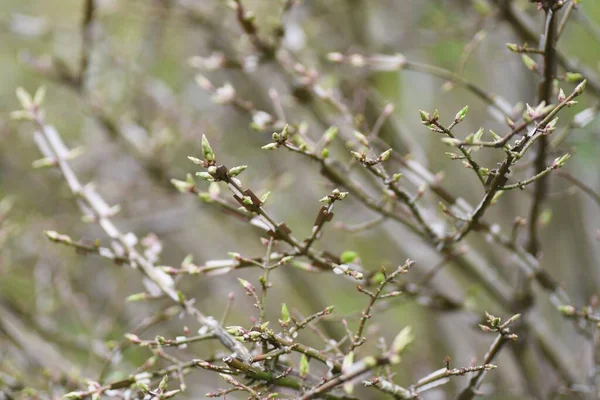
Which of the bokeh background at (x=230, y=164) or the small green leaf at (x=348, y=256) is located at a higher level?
the bokeh background at (x=230, y=164)

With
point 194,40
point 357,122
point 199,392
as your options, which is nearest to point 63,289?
point 199,392

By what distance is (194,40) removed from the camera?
16.9 ft

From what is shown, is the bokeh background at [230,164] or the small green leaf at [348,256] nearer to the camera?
the small green leaf at [348,256]

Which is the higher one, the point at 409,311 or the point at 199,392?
the point at 409,311

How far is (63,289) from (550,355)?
279cm

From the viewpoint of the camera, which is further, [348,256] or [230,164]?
[230,164]

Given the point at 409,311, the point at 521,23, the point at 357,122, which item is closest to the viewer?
the point at 357,122

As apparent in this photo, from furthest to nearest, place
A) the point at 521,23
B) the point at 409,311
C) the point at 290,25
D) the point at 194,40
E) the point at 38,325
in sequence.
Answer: the point at 409,311, the point at 194,40, the point at 290,25, the point at 38,325, the point at 521,23

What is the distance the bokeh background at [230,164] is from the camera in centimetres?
318

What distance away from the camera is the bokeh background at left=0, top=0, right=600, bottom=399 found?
3.18 metres

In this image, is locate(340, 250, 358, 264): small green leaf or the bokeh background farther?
the bokeh background

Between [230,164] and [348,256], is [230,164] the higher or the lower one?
the higher one

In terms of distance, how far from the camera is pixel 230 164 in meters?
4.52

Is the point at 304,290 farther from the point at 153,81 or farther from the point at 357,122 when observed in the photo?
the point at 357,122
